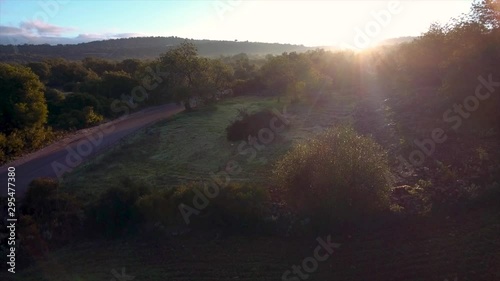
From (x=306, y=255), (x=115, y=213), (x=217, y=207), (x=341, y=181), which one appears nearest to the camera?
(x=306, y=255)

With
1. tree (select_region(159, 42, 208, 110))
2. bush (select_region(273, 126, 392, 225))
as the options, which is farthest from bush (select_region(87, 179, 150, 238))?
tree (select_region(159, 42, 208, 110))

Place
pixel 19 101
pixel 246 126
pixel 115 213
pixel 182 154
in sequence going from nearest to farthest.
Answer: pixel 115 213, pixel 182 154, pixel 246 126, pixel 19 101

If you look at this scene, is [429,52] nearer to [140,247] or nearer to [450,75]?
[450,75]

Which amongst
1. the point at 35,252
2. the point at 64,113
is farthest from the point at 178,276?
the point at 64,113

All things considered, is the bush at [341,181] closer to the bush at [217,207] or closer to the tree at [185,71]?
the bush at [217,207]

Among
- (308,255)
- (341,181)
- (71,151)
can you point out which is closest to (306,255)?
(308,255)

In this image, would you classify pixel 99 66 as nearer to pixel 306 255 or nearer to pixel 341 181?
pixel 341 181
